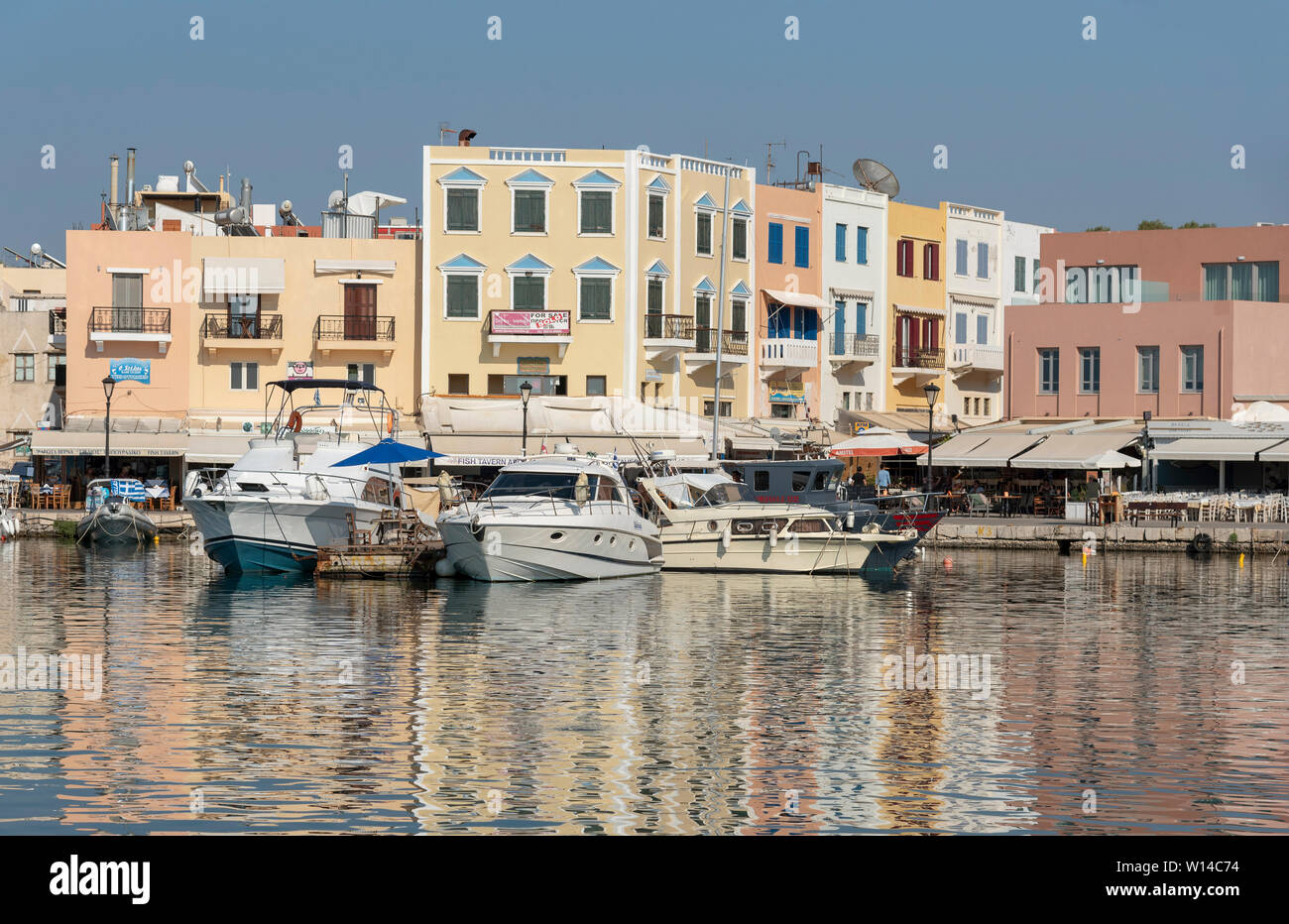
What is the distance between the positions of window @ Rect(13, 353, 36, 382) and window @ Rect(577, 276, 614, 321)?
804 inches

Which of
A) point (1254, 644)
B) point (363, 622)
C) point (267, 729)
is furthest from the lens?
point (363, 622)

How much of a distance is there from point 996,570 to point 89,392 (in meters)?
32.1

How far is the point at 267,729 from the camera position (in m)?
17.8

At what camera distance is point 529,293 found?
195ft

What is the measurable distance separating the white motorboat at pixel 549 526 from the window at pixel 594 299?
22.3 m

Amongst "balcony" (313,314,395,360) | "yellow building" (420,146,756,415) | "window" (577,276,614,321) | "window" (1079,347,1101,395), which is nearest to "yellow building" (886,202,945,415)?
"window" (1079,347,1101,395)

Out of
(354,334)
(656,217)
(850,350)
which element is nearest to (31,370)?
(354,334)

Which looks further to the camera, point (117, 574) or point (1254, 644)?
point (117, 574)

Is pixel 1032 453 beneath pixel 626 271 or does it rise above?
beneath

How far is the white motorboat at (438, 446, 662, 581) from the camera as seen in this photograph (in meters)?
35.5

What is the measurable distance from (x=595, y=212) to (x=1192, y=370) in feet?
69.3

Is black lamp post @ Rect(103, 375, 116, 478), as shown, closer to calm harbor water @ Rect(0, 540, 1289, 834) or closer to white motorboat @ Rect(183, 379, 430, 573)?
white motorboat @ Rect(183, 379, 430, 573)

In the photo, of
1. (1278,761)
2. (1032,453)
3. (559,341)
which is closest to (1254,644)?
(1278,761)
